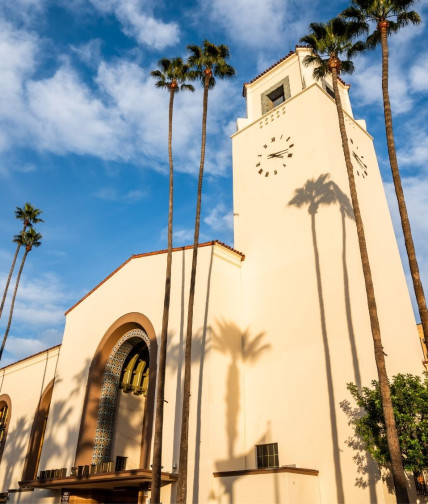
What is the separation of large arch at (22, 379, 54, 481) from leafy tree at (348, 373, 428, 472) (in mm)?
22592

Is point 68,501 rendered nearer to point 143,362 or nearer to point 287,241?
point 143,362

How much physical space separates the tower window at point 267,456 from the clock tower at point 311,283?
0.69 ft

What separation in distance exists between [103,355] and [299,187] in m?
13.2

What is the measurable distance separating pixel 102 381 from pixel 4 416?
52.7ft

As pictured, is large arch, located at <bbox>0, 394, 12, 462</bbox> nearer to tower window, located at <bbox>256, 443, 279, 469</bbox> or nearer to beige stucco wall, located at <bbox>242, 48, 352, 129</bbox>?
tower window, located at <bbox>256, 443, 279, 469</bbox>

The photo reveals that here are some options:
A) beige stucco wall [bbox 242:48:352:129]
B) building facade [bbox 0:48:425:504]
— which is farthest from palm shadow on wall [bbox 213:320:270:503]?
beige stucco wall [bbox 242:48:352:129]

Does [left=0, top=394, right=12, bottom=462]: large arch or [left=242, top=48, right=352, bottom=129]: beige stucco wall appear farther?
[left=0, top=394, right=12, bottom=462]: large arch

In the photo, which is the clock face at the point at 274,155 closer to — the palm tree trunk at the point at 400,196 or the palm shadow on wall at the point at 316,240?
the palm shadow on wall at the point at 316,240

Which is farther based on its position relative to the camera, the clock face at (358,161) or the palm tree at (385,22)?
the clock face at (358,161)

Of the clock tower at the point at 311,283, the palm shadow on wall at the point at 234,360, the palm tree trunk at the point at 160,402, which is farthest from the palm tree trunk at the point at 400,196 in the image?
the palm tree trunk at the point at 160,402

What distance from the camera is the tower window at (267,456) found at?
16.8 meters

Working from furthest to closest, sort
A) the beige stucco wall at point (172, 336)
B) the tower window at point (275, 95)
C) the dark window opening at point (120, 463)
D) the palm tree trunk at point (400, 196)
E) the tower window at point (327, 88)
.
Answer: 1. the tower window at point (275, 95)
2. the tower window at point (327, 88)
3. the dark window opening at point (120, 463)
4. the beige stucco wall at point (172, 336)
5. the palm tree trunk at point (400, 196)

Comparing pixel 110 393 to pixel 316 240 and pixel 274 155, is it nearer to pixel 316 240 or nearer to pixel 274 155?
pixel 316 240

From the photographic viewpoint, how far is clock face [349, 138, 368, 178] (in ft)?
77.7
